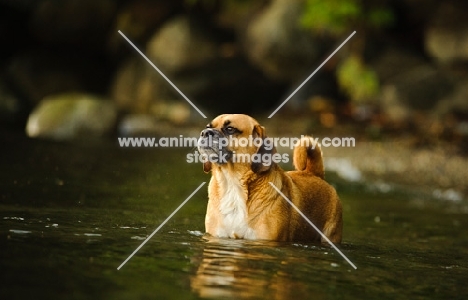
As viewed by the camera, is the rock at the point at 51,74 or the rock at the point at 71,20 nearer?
the rock at the point at 51,74

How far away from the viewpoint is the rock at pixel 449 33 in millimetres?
24172

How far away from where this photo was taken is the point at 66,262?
711cm

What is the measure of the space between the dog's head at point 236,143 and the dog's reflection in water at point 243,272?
31.8 inches

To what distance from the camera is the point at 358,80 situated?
85.3 feet

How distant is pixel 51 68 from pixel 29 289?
27.2 m

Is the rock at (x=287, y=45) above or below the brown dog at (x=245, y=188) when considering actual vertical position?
above

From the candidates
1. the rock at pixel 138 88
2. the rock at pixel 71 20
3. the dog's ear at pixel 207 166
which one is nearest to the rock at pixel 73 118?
the rock at pixel 138 88

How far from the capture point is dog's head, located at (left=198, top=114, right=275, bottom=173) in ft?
29.6

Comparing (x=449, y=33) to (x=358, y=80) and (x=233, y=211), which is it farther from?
(x=233, y=211)

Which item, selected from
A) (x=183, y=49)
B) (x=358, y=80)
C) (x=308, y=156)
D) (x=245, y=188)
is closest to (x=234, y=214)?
(x=245, y=188)

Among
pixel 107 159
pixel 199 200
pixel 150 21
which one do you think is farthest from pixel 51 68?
pixel 199 200

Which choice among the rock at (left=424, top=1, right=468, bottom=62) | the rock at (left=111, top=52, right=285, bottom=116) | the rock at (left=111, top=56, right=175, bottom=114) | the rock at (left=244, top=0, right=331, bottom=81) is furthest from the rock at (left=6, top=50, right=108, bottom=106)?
the rock at (left=424, top=1, right=468, bottom=62)

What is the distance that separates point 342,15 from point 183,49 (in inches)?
264

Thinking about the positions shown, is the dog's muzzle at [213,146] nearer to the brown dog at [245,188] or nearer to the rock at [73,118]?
the brown dog at [245,188]
